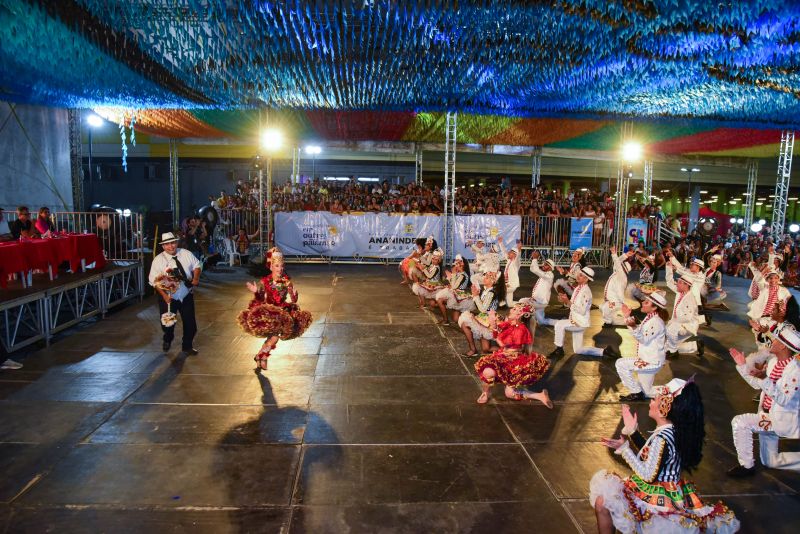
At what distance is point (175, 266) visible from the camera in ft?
25.3

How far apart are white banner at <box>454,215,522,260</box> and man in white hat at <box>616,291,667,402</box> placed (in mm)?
11926

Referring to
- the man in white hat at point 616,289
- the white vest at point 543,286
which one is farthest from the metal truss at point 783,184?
the white vest at point 543,286

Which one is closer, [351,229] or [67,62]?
[67,62]

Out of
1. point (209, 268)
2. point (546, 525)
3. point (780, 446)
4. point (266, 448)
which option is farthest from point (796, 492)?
point (209, 268)

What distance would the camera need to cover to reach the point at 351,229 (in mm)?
18297

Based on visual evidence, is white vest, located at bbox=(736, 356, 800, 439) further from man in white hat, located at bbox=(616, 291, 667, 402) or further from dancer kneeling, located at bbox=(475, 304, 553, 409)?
dancer kneeling, located at bbox=(475, 304, 553, 409)

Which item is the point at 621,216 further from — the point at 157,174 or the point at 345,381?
the point at 157,174

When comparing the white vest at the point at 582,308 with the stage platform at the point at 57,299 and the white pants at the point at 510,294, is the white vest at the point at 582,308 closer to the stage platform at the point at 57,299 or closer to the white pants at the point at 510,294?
the white pants at the point at 510,294

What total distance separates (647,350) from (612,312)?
14.0 ft

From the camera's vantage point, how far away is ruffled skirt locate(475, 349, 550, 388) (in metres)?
5.83

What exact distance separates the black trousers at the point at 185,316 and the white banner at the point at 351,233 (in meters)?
10.4

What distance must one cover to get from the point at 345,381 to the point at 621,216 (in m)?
14.8

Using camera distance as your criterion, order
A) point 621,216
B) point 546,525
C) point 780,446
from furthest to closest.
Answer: point 621,216
point 780,446
point 546,525

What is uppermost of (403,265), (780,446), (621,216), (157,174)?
(157,174)
